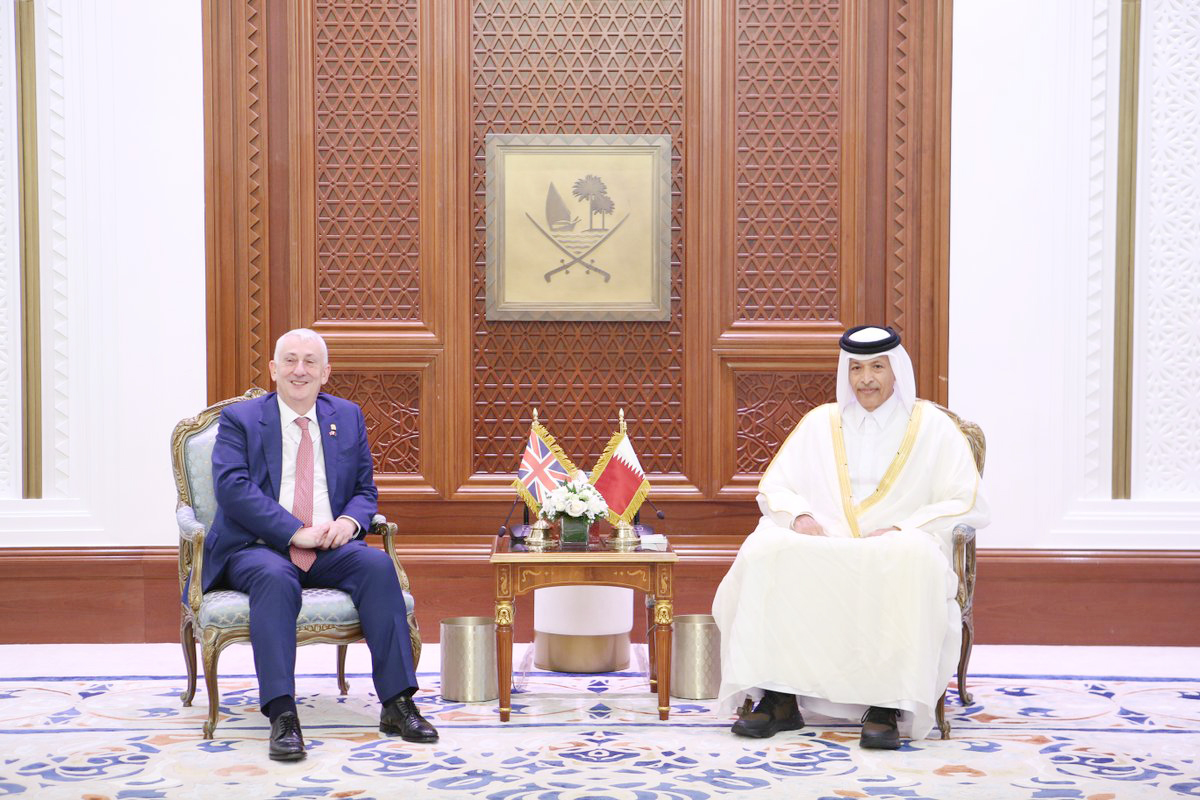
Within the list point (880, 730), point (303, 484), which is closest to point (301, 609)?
point (303, 484)

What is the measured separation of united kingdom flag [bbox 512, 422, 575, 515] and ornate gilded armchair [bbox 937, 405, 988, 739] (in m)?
1.48

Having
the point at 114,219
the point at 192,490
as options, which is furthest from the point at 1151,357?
the point at 114,219

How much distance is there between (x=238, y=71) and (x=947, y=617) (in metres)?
3.80

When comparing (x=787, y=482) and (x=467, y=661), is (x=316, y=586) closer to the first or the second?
(x=467, y=661)

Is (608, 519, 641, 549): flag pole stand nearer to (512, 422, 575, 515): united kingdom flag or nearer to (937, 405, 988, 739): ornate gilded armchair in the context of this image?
(512, 422, 575, 515): united kingdom flag

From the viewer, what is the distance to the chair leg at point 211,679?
149 inches

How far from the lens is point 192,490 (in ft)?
14.0

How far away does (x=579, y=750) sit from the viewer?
3656 mm

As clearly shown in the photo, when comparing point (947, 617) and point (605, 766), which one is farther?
point (947, 617)

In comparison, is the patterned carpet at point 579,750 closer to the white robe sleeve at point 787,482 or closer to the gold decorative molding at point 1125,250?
the white robe sleeve at point 787,482

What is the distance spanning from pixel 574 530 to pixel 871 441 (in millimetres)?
1141

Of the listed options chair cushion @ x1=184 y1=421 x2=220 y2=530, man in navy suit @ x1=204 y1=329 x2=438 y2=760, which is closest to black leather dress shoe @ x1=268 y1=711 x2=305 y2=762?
man in navy suit @ x1=204 y1=329 x2=438 y2=760

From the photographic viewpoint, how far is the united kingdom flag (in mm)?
4484

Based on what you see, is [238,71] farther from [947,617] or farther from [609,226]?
[947,617]
